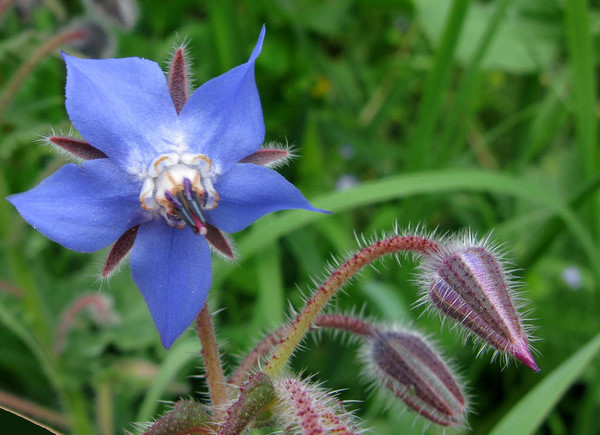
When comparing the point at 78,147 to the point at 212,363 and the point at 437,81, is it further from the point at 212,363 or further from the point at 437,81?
the point at 437,81

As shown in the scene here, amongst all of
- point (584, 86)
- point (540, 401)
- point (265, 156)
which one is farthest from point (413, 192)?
point (265, 156)

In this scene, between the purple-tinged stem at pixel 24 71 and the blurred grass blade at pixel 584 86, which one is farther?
the blurred grass blade at pixel 584 86

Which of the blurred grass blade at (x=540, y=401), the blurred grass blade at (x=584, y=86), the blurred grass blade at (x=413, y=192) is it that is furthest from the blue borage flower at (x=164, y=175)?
the blurred grass blade at (x=584, y=86)

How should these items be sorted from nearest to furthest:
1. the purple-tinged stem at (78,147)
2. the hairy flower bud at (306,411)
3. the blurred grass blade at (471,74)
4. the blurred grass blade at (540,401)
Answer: the hairy flower bud at (306,411), the purple-tinged stem at (78,147), the blurred grass blade at (540,401), the blurred grass blade at (471,74)

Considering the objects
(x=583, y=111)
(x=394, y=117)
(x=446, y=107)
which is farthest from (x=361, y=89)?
(x=583, y=111)

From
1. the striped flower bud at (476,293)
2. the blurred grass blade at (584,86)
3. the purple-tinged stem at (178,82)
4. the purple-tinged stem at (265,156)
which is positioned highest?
the blurred grass blade at (584,86)

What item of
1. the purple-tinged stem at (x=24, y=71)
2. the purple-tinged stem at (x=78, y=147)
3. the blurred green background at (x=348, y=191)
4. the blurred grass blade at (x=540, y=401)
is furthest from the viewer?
the blurred green background at (x=348, y=191)

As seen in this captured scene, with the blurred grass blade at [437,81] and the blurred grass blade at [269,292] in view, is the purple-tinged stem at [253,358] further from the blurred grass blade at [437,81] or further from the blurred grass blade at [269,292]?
the blurred grass blade at [437,81]
